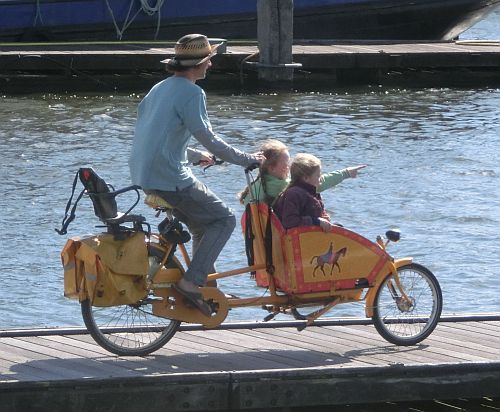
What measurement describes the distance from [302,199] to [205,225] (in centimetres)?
48

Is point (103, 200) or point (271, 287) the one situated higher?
point (103, 200)

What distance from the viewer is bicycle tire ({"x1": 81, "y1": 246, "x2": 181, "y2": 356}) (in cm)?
614

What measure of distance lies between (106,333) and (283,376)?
939 millimetres

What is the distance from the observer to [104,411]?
580 cm

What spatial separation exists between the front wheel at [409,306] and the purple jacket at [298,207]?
22.0 inches

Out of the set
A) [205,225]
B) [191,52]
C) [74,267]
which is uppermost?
[191,52]

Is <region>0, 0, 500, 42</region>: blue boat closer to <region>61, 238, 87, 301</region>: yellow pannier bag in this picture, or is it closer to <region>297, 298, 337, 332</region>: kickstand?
<region>297, 298, 337, 332</region>: kickstand

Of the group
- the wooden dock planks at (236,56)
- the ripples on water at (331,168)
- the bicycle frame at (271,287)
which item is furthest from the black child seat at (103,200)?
the wooden dock planks at (236,56)

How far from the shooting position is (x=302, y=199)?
20.4 feet

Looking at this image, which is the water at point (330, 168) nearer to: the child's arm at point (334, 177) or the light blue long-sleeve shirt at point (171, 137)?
the child's arm at point (334, 177)

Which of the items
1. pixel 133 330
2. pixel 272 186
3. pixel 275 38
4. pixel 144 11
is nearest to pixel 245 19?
pixel 144 11

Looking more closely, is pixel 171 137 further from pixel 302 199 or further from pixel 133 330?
pixel 133 330

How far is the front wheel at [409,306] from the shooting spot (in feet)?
21.4

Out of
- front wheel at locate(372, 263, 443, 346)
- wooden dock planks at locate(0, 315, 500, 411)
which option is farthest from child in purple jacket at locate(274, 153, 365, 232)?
wooden dock planks at locate(0, 315, 500, 411)
